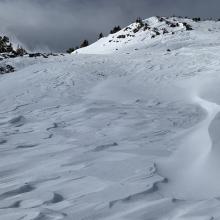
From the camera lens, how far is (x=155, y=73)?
1705cm

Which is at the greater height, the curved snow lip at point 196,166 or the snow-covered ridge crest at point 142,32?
the snow-covered ridge crest at point 142,32

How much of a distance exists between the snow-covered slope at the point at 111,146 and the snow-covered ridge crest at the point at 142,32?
22563mm

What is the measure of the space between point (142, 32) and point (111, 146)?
35729 millimetres

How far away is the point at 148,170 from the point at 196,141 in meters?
1.83

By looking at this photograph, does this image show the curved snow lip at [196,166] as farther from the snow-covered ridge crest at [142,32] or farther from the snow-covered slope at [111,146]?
the snow-covered ridge crest at [142,32]

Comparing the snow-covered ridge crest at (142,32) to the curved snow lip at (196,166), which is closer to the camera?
the curved snow lip at (196,166)

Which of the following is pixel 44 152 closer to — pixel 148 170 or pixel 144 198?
pixel 148 170

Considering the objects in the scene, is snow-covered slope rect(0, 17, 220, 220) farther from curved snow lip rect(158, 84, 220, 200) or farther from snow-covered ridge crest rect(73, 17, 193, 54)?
snow-covered ridge crest rect(73, 17, 193, 54)

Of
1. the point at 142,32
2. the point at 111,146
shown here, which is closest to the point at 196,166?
the point at 111,146

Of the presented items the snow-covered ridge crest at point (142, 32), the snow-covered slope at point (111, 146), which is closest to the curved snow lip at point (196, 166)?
A: the snow-covered slope at point (111, 146)

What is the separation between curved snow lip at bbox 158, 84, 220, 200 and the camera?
5.39 metres

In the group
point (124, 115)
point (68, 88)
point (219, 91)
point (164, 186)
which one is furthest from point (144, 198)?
point (68, 88)

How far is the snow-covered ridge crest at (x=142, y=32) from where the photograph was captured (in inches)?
1542

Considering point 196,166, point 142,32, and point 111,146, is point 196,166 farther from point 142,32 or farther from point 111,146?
point 142,32
